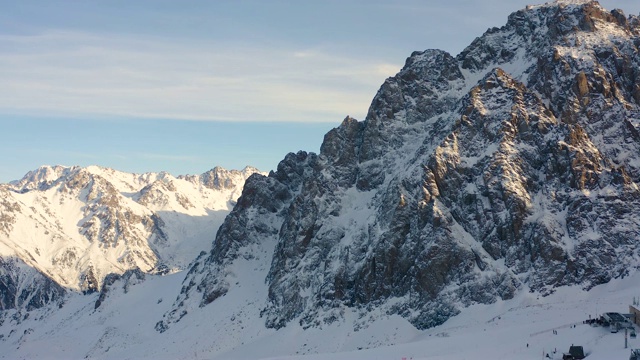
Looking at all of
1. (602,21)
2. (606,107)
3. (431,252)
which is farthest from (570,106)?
(431,252)

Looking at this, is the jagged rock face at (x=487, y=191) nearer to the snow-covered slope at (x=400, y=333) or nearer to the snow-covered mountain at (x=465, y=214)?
the snow-covered mountain at (x=465, y=214)

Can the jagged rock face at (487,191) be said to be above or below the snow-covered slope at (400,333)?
above

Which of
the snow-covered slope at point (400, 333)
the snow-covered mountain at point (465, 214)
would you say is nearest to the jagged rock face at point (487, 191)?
the snow-covered mountain at point (465, 214)

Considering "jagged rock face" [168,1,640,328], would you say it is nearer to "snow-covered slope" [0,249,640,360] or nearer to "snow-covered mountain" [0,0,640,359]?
"snow-covered mountain" [0,0,640,359]

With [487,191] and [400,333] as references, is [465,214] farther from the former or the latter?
[400,333]

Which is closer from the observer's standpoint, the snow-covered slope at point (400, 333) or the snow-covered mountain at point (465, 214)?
the snow-covered slope at point (400, 333)

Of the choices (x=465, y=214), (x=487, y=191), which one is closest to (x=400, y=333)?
(x=465, y=214)

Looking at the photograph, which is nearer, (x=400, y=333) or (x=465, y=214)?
(x=400, y=333)

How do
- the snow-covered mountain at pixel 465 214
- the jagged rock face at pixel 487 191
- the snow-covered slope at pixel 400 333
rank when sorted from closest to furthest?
the snow-covered slope at pixel 400 333 < the snow-covered mountain at pixel 465 214 < the jagged rock face at pixel 487 191

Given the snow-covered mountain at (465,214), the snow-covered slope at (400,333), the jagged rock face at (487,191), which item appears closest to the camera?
the snow-covered slope at (400,333)

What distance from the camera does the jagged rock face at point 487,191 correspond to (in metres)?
144

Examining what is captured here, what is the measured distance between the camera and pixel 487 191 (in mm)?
153250

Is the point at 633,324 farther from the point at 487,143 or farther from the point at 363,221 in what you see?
the point at 363,221

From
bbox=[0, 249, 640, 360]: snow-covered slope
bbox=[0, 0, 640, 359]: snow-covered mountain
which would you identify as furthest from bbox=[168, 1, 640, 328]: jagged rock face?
bbox=[0, 249, 640, 360]: snow-covered slope
